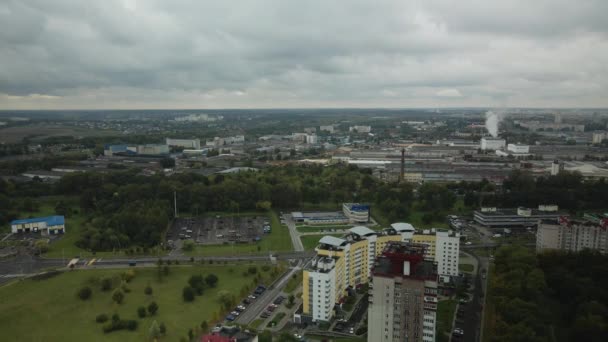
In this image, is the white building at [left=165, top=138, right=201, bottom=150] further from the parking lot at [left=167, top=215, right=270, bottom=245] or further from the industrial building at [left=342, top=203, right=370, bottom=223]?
the industrial building at [left=342, top=203, right=370, bottom=223]

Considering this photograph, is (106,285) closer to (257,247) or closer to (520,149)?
(257,247)

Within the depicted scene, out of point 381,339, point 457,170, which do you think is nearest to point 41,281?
point 381,339

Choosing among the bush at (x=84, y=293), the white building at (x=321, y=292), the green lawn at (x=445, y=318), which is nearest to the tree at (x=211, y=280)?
the bush at (x=84, y=293)

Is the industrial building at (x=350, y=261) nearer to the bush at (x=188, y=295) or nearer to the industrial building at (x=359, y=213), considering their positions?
the bush at (x=188, y=295)

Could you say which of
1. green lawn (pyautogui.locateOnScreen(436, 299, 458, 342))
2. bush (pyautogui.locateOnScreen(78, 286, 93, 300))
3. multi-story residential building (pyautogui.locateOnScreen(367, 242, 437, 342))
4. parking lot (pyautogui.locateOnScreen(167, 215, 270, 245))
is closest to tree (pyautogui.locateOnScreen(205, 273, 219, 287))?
bush (pyautogui.locateOnScreen(78, 286, 93, 300))

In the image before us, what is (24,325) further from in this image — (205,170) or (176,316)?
(205,170)

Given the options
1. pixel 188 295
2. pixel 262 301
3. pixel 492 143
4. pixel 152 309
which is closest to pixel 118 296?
pixel 152 309
